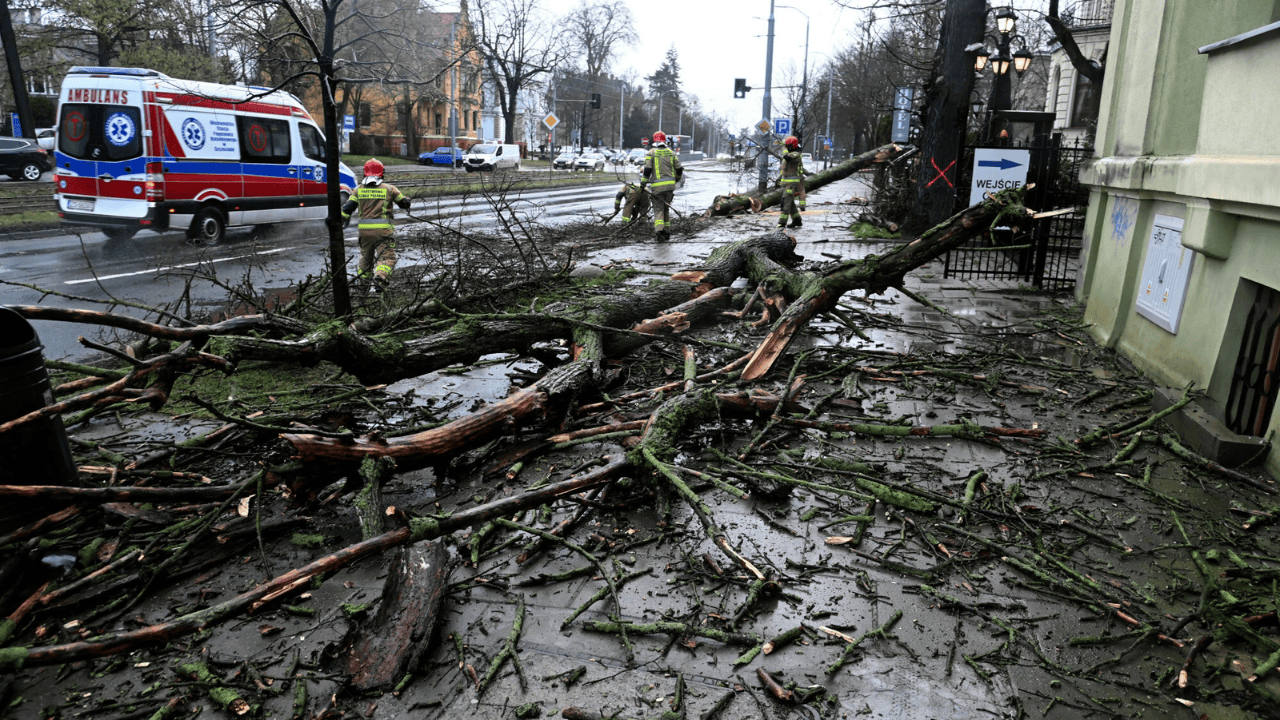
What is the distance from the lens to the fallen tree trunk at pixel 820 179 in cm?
1984

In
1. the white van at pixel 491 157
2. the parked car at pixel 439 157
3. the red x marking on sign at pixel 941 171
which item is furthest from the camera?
the parked car at pixel 439 157

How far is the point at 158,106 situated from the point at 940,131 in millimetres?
14084

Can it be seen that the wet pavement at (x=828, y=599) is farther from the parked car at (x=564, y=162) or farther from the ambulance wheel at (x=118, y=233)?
the parked car at (x=564, y=162)

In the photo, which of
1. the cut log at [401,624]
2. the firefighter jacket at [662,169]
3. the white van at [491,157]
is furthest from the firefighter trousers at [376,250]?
the white van at [491,157]

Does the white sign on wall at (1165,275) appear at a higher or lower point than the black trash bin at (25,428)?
higher

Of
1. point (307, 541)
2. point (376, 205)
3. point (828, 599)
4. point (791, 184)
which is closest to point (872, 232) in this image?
point (791, 184)

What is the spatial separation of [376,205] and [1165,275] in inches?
321

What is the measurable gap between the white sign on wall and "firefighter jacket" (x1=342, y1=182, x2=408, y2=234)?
7.81 meters

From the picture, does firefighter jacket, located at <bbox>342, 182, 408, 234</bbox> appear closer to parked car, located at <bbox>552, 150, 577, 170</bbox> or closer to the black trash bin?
the black trash bin

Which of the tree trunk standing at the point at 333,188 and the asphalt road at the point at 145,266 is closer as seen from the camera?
the tree trunk standing at the point at 333,188

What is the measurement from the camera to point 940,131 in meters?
14.9

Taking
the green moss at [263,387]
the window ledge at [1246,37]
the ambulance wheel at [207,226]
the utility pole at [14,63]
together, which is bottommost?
the green moss at [263,387]

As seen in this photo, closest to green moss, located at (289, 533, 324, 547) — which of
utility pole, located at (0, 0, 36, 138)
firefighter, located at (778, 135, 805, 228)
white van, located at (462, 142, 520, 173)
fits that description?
firefighter, located at (778, 135, 805, 228)

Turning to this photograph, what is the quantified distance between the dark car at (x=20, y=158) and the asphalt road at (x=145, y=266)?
15.5 m
